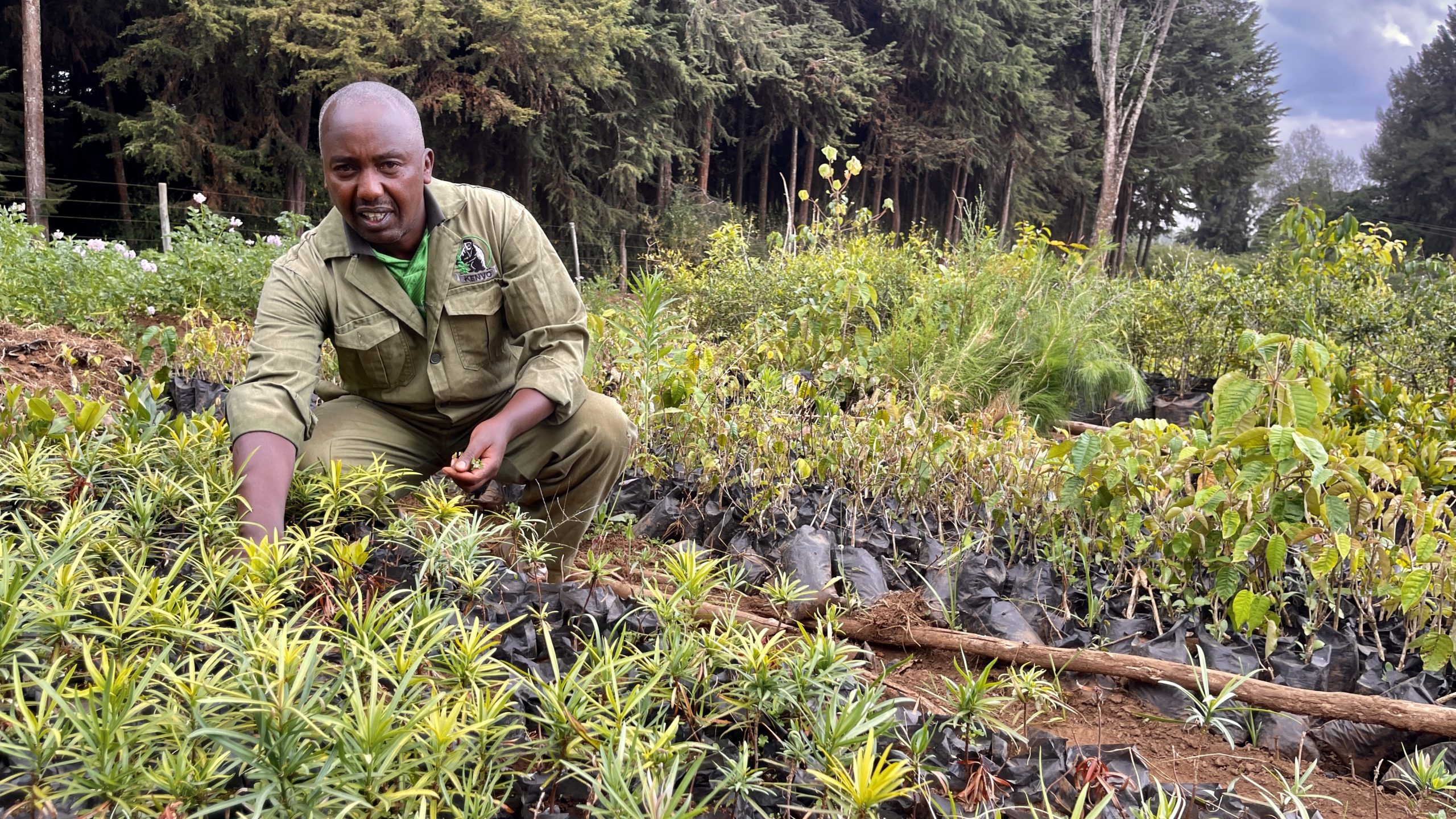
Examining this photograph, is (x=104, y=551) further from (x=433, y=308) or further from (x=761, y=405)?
(x=761, y=405)

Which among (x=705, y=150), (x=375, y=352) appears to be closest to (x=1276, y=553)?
(x=375, y=352)

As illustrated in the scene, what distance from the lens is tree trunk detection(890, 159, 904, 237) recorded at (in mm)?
23228

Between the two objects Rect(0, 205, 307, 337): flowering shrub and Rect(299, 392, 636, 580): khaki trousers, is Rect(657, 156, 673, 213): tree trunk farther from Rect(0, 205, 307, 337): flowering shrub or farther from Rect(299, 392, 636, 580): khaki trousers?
Rect(299, 392, 636, 580): khaki trousers

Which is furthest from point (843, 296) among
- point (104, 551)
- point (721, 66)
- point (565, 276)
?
point (721, 66)

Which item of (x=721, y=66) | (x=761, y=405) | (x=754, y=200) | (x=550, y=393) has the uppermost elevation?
(x=721, y=66)

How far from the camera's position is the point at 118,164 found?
14.4 m

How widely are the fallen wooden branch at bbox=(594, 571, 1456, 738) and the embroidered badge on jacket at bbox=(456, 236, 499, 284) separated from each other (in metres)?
1.06

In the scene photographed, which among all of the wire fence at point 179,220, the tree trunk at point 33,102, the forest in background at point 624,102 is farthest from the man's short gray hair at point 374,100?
the tree trunk at point 33,102

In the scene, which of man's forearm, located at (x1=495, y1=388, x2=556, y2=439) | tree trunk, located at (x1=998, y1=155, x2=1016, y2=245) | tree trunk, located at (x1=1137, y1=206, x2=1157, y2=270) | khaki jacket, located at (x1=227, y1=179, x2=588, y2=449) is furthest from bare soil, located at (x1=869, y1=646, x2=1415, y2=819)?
tree trunk, located at (x1=1137, y1=206, x2=1157, y2=270)

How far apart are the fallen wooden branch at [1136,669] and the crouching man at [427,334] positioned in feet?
2.42

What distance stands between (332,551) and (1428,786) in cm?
215

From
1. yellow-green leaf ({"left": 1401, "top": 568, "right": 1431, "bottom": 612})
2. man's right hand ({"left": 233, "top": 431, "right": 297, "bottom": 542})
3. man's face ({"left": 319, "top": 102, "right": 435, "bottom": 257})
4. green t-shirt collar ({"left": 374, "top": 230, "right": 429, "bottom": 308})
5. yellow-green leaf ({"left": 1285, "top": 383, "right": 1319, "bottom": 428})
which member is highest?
man's face ({"left": 319, "top": 102, "right": 435, "bottom": 257})

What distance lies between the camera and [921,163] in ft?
78.1

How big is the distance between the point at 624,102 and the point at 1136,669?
15506 mm
